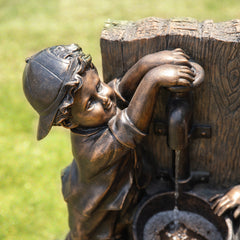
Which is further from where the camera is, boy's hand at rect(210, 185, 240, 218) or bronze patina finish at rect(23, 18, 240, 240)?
boy's hand at rect(210, 185, 240, 218)

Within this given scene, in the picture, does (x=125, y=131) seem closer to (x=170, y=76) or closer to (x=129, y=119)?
(x=129, y=119)

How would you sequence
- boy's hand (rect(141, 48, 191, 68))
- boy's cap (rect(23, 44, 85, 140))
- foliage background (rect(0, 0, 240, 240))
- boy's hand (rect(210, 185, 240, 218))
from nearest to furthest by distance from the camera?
boy's cap (rect(23, 44, 85, 140))
boy's hand (rect(141, 48, 191, 68))
boy's hand (rect(210, 185, 240, 218))
foliage background (rect(0, 0, 240, 240))

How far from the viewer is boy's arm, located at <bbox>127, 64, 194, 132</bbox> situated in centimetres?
143

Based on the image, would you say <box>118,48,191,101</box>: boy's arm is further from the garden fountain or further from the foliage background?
the foliage background

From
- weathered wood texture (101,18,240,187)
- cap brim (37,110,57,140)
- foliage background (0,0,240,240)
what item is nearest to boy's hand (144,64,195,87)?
weathered wood texture (101,18,240,187)

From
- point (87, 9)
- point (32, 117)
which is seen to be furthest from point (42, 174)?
point (87, 9)

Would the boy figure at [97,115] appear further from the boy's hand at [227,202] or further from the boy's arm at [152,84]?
the boy's hand at [227,202]

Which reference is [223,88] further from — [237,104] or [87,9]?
[87,9]

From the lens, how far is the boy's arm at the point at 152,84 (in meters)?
1.43

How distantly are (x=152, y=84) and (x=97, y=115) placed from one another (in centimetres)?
25

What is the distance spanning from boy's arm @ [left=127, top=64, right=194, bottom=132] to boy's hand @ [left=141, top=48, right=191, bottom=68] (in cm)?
3

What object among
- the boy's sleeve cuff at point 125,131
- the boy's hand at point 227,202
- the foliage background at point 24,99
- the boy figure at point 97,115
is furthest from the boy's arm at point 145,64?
the foliage background at point 24,99

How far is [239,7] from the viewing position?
461cm

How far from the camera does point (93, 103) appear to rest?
4.87 ft
